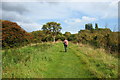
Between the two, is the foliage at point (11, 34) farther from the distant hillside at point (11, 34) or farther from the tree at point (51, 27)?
the tree at point (51, 27)

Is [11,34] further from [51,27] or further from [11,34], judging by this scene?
[51,27]

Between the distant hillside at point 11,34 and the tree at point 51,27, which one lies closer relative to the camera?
the distant hillside at point 11,34

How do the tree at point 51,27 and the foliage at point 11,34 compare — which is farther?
the tree at point 51,27

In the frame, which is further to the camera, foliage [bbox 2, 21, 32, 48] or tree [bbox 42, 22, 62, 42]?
tree [bbox 42, 22, 62, 42]

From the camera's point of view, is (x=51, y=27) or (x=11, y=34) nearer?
(x=11, y=34)

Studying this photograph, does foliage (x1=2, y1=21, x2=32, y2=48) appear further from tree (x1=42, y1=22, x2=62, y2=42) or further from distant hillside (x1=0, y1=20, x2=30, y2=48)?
tree (x1=42, y1=22, x2=62, y2=42)

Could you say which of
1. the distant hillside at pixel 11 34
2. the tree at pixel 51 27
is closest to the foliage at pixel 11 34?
the distant hillside at pixel 11 34

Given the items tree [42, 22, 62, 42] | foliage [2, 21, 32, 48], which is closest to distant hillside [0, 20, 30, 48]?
foliage [2, 21, 32, 48]

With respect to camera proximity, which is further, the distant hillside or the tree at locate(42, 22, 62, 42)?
the tree at locate(42, 22, 62, 42)

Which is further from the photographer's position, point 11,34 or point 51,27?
point 51,27

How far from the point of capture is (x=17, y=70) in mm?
5238

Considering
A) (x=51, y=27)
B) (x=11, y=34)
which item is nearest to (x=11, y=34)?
(x=11, y=34)

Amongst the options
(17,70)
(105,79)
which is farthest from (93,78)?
(17,70)

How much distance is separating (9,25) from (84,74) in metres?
22.5
